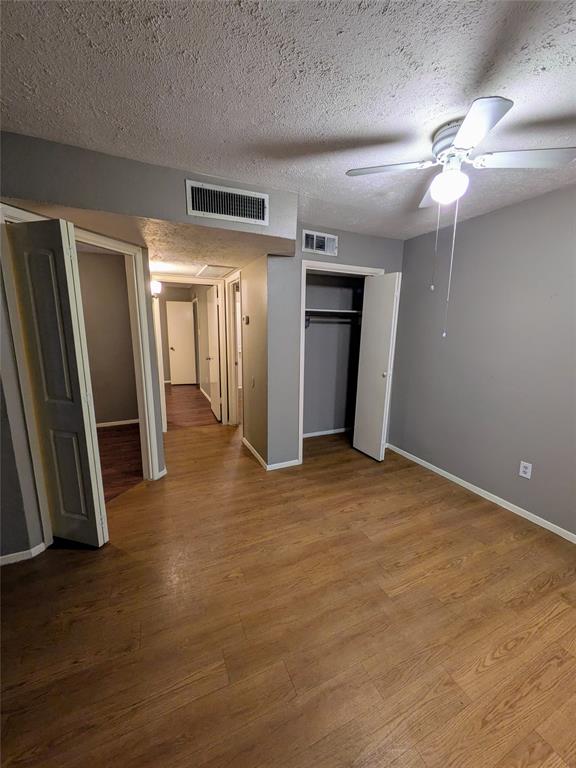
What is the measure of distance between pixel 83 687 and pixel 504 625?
2004mm

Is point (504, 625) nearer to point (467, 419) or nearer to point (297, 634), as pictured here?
point (297, 634)

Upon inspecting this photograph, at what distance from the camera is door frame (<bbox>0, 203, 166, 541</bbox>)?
68.1 inches

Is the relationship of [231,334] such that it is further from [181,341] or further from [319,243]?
[181,341]

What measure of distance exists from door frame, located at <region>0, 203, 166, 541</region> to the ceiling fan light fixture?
6.95ft

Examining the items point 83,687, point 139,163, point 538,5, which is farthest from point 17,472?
point 538,5

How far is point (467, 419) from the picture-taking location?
2.76 m

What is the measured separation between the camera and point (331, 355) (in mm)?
3941

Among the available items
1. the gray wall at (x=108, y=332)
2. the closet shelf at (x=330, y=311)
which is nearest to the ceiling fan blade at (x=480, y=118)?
the closet shelf at (x=330, y=311)

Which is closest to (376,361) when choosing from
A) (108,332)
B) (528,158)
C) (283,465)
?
(283,465)

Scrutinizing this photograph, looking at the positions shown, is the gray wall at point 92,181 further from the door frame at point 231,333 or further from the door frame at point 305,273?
the door frame at point 231,333

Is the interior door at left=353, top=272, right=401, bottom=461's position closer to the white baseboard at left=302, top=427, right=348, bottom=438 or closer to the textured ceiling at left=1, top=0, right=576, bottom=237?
the white baseboard at left=302, top=427, right=348, bottom=438

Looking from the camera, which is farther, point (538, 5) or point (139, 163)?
point (139, 163)

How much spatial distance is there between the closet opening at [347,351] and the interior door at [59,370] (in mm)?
1854

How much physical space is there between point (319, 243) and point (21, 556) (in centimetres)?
339
